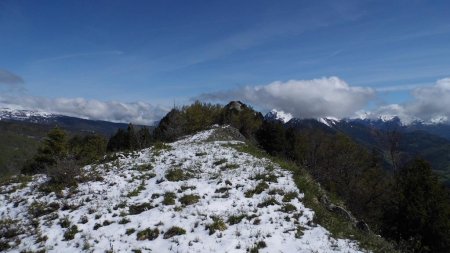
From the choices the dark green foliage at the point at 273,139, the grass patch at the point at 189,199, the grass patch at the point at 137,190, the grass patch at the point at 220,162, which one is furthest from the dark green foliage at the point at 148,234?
the dark green foliage at the point at 273,139

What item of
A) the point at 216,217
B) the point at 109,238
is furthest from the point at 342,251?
the point at 109,238

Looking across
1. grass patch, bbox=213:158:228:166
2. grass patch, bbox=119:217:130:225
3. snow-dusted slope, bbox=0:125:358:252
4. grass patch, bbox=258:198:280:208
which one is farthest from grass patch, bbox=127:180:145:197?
grass patch, bbox=258:198:280:208

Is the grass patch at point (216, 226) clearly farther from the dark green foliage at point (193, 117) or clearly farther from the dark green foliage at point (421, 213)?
the dark green foliage at point (193, 117)

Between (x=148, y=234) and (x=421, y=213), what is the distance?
18.0m

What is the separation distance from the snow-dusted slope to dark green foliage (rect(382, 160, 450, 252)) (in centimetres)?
908

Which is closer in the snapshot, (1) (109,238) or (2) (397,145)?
(1) (109,238)

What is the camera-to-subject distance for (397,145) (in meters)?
48.1

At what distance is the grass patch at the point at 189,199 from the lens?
15.8 metres

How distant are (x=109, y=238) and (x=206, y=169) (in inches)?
361

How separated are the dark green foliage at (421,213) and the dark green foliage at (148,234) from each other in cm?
1556

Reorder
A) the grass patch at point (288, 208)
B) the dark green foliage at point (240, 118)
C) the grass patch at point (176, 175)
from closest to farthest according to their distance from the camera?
the grass patch at point (288, 208)
the grass patch at point (176, 175)
the dark green foliage at point (240, 118)

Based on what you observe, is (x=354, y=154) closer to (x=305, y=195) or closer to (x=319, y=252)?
(x=305, y=195)

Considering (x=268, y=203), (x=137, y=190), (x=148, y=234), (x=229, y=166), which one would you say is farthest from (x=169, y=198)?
(x=229, y=166)

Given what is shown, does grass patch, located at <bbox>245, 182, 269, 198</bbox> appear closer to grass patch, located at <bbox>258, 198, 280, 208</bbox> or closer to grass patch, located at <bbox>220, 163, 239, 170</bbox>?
grass patch, located at <bbox>258, 198, 280, 208</bbox>
